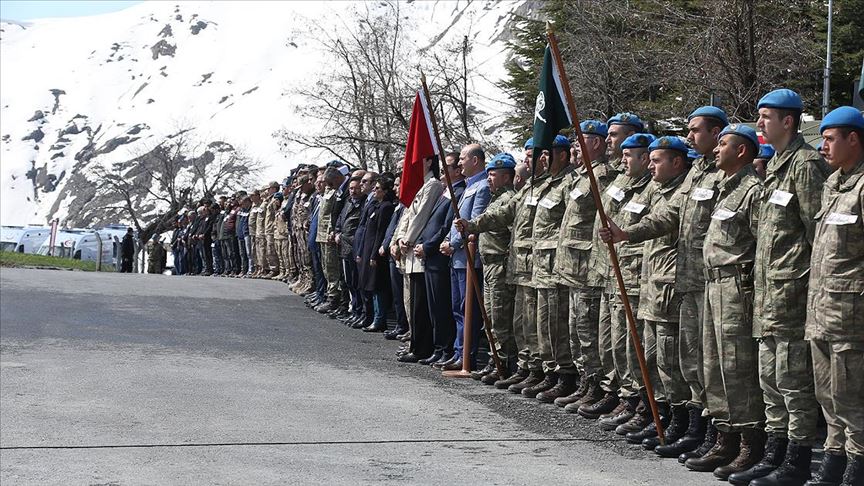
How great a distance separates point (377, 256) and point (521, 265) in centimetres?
489

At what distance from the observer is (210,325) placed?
1616 cm

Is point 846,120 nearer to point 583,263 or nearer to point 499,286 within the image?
point 583,263

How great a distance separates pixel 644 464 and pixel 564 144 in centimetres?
335

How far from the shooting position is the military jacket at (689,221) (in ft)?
26.1

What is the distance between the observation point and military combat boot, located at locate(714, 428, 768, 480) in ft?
24.3

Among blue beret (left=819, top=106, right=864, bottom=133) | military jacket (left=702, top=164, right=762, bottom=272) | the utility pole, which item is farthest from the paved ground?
the utility pole

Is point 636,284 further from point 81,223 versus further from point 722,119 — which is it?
point 81,223

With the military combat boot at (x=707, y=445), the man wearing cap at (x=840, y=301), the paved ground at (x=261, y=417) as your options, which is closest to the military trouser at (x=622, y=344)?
the paved ground at (x=261, y=417)

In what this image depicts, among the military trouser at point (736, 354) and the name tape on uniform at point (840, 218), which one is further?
the military trouser at point (736, 354)

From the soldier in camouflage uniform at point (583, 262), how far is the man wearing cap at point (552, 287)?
0.76ft

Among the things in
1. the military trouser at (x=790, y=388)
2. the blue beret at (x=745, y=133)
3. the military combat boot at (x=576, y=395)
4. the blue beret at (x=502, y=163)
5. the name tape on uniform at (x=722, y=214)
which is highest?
the blue beret at (x=502, y=163)

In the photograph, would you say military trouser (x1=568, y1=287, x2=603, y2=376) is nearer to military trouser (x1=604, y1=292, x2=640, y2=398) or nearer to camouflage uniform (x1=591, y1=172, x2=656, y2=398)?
camouflage uniform (x1=591, y1=172, x2=656, y2=398)

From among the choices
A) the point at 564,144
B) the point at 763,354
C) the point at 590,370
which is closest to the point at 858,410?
the point at 763,354

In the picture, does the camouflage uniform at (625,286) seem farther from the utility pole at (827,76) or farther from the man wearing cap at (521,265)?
the utility pole at (827,76)
